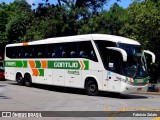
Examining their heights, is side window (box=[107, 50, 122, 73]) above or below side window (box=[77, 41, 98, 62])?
below

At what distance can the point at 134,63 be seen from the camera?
62.5ft

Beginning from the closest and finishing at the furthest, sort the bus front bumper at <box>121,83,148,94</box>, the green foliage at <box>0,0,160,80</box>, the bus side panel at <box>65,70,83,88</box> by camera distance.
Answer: the bus front bumper at <box>121,83,148,94</box> → the bus side panel at <box>65,70,83,88</box> → the green foliage at <box>0,0,160,80</box>

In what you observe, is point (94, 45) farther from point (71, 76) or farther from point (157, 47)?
point (157, 47)

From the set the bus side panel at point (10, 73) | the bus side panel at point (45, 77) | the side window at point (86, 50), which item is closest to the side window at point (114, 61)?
the side window at point (86, 50)

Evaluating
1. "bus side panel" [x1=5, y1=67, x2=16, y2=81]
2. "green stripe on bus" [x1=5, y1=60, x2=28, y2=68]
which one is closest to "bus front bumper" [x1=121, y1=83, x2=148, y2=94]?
"green stripe on bus" [x1=5, y1=60, x2=28, y2=68]

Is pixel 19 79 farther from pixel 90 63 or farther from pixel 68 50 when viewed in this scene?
pixel 90 63

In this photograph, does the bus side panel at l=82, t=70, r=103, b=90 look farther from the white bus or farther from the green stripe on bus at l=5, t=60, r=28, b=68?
the green stripe on bus at l=5, t=60, r=28, b=68

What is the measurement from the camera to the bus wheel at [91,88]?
2017cm

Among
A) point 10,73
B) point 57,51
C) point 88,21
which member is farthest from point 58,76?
point 88,21

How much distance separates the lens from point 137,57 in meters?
19.3

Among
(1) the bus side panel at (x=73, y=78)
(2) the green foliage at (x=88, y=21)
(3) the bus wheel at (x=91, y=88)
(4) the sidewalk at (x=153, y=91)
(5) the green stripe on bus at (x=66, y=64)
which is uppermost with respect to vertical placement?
(2) the green foliage at (x=88, y=21)

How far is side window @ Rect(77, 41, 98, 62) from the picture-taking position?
20.0 m

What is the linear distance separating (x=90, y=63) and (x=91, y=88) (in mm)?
1372

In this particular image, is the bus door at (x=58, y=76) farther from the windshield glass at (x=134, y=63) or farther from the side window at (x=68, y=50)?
the windshield glass at (x=134, y=63)
